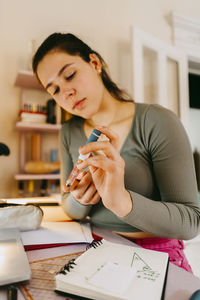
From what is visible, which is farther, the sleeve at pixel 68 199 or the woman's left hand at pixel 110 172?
the sleeve at pixel 68 199

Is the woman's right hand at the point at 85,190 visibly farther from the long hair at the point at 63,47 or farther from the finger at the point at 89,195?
the long hair at the point at 63,47

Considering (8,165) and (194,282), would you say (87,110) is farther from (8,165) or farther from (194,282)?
(8,165)

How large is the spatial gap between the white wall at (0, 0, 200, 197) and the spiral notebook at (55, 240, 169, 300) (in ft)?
4.59

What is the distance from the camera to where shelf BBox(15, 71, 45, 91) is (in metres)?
1.47

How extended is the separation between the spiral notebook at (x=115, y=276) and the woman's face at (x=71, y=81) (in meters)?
0.46

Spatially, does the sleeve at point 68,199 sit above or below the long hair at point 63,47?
below

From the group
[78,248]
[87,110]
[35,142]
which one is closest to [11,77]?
[35,142]

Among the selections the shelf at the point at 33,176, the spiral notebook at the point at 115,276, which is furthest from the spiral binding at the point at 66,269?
the shelf at the point at 33,176

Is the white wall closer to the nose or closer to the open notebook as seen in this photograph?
the nose

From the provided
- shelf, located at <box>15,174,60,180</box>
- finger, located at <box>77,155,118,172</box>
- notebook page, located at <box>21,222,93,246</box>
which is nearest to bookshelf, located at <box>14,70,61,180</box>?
shelf, located at <box>15,174,60,180</box>

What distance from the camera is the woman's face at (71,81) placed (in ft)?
2.33

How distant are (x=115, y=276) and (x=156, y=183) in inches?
16.1

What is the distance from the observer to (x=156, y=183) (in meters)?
0.71

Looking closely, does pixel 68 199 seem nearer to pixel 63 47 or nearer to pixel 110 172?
pixel 110 172
